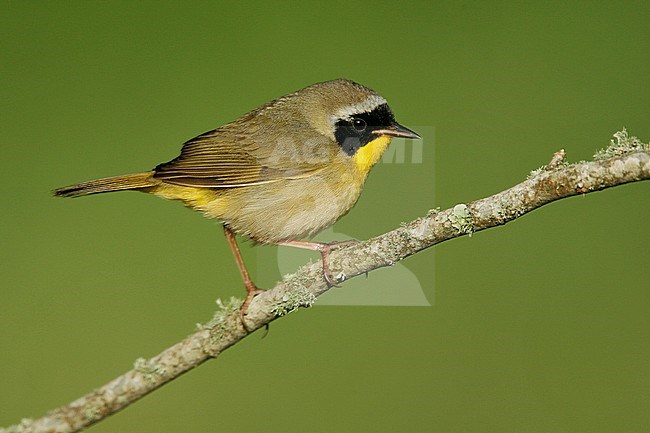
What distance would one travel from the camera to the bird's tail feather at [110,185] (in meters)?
2.06

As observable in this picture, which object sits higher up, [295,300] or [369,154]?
[369,154]

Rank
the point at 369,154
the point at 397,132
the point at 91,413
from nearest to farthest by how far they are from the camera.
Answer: the point at 91,413 < the point at 397,132 < the point at 369,154

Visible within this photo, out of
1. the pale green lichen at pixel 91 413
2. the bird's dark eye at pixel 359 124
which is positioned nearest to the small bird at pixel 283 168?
the bird's dark eye at pixel 359 124

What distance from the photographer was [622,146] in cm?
142

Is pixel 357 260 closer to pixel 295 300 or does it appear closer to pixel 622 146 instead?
pixel 295 300

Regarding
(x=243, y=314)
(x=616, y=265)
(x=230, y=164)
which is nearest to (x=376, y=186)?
(x=230, y=164)

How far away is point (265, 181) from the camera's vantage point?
2.19 m

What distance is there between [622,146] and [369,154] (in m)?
0.77

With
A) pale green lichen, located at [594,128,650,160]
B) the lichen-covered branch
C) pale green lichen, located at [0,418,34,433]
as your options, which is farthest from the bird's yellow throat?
pale green lichen, located at [0,418,34,433]

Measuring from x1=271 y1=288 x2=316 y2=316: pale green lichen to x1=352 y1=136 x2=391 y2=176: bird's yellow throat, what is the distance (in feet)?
1.54

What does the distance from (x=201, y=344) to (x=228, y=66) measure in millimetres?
1906

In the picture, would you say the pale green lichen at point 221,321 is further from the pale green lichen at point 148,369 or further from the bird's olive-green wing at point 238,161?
the bird's olive-green wing at point 238,161

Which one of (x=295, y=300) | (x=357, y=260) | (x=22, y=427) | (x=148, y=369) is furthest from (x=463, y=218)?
(x=22, y=427)

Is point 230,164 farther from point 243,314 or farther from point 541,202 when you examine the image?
point 541,202
